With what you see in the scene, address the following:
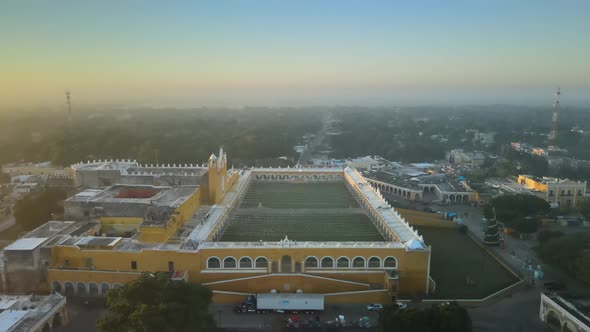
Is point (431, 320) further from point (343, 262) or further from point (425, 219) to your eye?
point (425, 219)

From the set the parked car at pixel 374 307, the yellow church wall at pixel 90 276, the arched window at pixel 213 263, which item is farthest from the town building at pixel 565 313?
the yellow church wall at pixel 90 276

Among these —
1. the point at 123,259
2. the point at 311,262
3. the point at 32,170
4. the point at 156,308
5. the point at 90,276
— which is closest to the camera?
the point at 156,308

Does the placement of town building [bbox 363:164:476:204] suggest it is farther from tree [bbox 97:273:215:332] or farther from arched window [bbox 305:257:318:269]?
tree [bbox 97:273:215:332]

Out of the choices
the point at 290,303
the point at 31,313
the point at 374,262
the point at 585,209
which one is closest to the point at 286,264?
the point at 290,303

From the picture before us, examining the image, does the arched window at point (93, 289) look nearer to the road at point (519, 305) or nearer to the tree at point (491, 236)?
the road at point (519, 305)

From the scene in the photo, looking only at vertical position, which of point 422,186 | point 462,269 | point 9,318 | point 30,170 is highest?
point 30,170

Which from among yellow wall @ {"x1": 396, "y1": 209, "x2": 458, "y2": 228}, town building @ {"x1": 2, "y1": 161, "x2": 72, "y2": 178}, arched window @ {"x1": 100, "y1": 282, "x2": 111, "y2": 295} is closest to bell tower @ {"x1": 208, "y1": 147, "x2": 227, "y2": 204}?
arched window @ {"x1": 100, "y1": 282, "x2": 111, "y2": 295}
